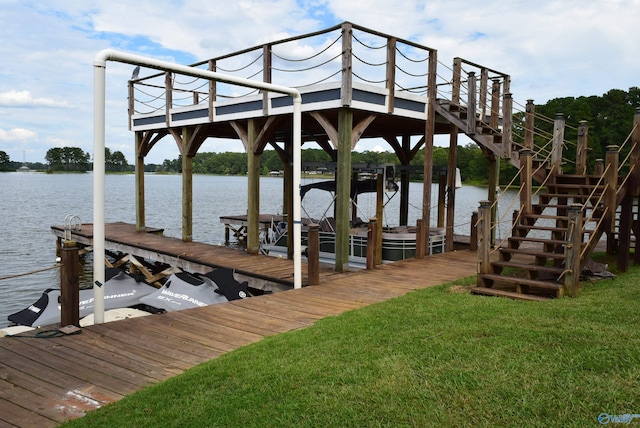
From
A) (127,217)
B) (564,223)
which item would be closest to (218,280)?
(564,223)

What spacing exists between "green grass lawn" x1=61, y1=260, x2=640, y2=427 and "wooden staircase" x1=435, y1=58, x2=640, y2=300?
5.75ft

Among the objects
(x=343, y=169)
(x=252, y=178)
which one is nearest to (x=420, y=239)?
(x=343, y=169)

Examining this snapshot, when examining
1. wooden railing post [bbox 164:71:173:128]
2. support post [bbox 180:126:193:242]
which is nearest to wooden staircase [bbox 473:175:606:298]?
support post [bbox 180:126:193:242]

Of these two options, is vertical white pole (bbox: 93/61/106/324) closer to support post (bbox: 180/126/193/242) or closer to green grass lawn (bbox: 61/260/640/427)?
green grass lawn (bbox: 61/260/640/427)

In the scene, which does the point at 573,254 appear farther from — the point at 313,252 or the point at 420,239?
the point at 420,239

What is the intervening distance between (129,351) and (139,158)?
13040 mm

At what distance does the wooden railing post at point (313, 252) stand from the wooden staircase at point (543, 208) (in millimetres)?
2786

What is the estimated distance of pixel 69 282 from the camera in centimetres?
608

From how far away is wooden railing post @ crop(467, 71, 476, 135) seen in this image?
1159cm

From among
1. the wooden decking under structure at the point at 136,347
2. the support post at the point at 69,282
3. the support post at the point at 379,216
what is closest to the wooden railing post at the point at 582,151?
the wooden decking under structure at the point at 136,347

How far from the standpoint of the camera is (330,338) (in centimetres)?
546

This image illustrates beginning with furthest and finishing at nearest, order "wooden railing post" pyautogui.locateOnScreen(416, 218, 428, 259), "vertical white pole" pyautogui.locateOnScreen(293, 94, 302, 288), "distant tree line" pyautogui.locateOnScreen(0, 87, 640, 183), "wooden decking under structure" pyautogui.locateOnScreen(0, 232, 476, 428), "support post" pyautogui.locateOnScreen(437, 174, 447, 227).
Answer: "distant tree line" pyautogui.locateOnScreen(0, 87, 640, 183) → "support post" pyautogui.locateOnScreen(437, 174, 447, 227) → "wooden railing post" pyautogui.locateOnScreen(416, 218, 428, 259) → "vertical white pole" pyautogui.locateOnScreen(293, 94, 302, 288) → "wooden decking under structure" pyautogui.locateOnScreen(0, 232, 476, 428)

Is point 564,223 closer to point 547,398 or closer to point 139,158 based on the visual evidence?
point 547,398

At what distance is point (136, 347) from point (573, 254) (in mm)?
6091
